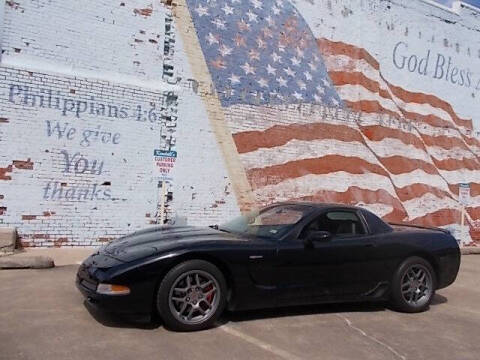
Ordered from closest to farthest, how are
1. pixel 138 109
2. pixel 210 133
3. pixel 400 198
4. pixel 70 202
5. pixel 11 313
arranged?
pixel 11 313 < pixel 70 202 < pixel 138 109 < pixel 210 133 < pixel 400 198

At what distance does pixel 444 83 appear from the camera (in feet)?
56.1

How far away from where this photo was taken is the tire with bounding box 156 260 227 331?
524 centimetres

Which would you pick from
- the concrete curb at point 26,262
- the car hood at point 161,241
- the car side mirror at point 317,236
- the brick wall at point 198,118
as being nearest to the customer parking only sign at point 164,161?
the brick wall at point 198,118

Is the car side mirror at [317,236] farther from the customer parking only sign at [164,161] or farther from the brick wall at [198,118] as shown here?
the brick wall at [198,118]

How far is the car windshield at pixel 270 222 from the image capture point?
632cm

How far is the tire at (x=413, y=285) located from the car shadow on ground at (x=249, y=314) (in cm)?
27

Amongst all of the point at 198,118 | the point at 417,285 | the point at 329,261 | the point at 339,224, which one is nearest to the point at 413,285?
the point at 417,285

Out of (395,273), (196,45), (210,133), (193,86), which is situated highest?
(196,45)

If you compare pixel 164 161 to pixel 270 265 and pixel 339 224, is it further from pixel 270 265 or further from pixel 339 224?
pixel 270 265

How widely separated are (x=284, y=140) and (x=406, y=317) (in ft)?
Answer: 24.0

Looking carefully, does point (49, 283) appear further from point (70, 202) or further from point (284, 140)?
point (284, 140)

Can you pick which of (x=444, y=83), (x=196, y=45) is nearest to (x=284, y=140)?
(x=196, y=45)

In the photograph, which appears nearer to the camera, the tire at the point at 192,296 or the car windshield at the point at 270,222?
the tire at the point at 192,296

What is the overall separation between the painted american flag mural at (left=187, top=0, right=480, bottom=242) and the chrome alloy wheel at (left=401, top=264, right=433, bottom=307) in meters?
6.12
